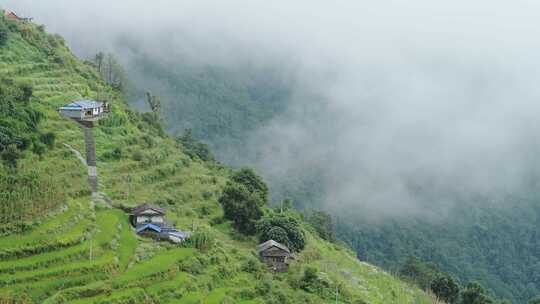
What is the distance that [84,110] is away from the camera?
5934cm

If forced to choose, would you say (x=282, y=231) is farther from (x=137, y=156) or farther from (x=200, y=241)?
(x=137, y=156)

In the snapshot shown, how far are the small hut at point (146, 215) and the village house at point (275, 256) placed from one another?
823 centimetres

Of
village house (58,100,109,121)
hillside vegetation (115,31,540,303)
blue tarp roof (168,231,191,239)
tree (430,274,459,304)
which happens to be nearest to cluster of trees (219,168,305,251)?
blue tarp roof (168,231,191,239)

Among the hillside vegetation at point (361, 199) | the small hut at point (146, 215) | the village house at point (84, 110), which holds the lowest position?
the hillside vegetation at point (361, 199)

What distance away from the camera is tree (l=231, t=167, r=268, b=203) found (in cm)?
6109

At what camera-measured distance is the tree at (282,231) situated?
52.8 meters

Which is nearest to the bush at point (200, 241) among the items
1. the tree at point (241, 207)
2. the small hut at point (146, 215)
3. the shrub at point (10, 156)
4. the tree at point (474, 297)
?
the small hut at point (146, 215)

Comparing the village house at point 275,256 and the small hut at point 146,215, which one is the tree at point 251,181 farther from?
the small hut at point 146,215

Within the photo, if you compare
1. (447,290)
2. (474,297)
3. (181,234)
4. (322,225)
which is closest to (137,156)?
(181,234)

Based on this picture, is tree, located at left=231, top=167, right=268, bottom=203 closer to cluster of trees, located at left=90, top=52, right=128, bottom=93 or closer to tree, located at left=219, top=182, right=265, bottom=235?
tree, located at left=219, top=182, right=265, bottom=235

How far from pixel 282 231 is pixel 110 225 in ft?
48.6

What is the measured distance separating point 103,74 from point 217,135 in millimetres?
74244

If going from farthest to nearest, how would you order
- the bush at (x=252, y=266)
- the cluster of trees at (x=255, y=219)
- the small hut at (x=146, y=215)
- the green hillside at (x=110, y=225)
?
the cluster of trees at (x=255, y=219), the bush at (x=252, y=266), the small hut at (x=146, y=215), the green hillside at (x=110, y=225)

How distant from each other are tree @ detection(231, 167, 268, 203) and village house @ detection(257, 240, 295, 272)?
11335 mm
